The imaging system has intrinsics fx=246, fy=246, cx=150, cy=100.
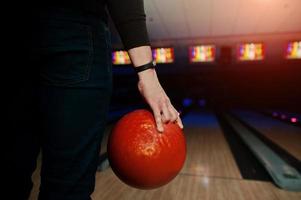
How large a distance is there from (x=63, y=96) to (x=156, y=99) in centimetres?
25

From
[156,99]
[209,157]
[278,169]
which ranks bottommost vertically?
[209,157]

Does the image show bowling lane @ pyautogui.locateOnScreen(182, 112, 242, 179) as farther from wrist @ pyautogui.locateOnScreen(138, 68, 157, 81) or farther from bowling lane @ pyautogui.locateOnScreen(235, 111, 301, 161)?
wrist @ pyautogui.locateOnScreen(138, 68, 157, 81)

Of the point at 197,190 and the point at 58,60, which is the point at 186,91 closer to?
the point at 197,190

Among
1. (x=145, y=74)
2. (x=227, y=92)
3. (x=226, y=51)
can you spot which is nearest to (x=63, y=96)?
(x=145, y=74)

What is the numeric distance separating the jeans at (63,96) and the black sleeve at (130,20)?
6cm

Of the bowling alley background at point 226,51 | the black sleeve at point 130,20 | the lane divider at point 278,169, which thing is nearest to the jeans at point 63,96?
the black sleeve at point 130,20

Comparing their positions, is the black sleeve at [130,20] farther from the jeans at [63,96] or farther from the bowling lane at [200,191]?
the bowling lane at [200,191]

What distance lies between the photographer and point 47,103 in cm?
58

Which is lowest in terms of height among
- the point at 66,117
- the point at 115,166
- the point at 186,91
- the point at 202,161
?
the point at 186,91

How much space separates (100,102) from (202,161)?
2059 mm

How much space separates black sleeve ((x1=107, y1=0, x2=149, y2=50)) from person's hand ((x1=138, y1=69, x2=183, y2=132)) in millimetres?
92

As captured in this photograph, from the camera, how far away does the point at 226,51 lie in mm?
7297

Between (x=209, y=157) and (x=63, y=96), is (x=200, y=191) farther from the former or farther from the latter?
(x=63, y=96)

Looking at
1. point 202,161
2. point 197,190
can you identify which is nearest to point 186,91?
point 202,161
